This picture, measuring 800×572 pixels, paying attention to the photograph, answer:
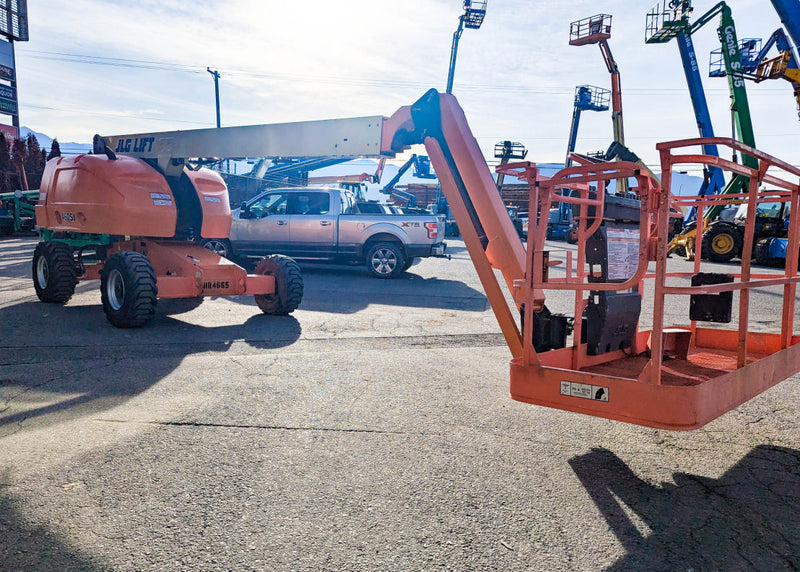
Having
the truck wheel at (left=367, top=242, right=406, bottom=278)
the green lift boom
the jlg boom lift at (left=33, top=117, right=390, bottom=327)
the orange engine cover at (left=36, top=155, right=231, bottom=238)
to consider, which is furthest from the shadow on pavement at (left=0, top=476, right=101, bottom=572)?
the green lift boom

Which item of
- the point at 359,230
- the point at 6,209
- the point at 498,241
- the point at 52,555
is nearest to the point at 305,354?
the point at 498,241

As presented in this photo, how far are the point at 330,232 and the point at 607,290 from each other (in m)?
10.9

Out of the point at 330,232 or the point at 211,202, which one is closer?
the point at 211,202

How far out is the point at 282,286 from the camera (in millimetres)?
8156

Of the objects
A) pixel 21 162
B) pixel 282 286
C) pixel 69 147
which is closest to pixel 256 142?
pixel 282 286

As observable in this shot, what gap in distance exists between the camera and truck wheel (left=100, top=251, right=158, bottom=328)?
6.82m

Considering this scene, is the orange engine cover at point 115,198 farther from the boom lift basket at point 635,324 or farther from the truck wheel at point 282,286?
the boom lift basket at point 635,324

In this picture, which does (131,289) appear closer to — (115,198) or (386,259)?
(115,198)

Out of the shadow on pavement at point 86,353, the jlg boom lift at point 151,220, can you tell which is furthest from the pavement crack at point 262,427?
the jlg boom lift at point 151,220

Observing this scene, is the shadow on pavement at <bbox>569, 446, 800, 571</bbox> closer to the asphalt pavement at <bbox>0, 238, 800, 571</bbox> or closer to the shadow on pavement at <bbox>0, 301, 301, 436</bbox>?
the asphalt pavement at <bbox>0, 238, 800, 571</bbox>

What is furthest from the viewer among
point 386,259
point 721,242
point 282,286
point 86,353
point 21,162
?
point 21,162

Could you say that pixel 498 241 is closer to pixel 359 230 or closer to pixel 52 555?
pixel 52 555

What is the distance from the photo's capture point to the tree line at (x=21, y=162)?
25531 millimetres

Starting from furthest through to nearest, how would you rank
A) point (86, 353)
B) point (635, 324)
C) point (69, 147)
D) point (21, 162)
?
1. point (69, 147)
2. point (21, 162)
3. point (86, 353)
4. point (635, 324)
